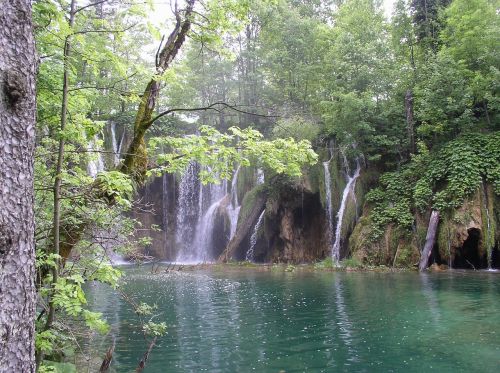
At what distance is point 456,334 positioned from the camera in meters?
8.17

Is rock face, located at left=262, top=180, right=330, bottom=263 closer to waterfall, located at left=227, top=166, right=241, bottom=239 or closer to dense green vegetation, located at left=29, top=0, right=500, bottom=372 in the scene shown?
dense green vegetation, located at left=29, top=0, right=500, bottom=372

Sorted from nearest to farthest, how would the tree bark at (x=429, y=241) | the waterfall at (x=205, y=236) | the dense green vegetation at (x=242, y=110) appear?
the dense green vegetation at (x=242, y=110)
the tree bark at (x=429, y=241)
the waterfall at (x=205, y=236)

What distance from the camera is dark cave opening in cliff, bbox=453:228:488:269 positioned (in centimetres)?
1811

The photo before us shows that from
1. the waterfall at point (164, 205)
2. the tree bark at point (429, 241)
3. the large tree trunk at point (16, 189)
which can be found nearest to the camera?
the large tree trunk at point (16, 189)

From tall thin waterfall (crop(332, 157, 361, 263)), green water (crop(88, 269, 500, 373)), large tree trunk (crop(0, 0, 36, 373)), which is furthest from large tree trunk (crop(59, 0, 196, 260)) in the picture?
tall thin waterfall (crop(332, 157, 361, 263))

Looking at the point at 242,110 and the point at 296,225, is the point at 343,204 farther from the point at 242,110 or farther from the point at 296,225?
the point at 242,110

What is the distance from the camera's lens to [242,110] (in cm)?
708

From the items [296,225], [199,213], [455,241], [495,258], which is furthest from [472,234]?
[199,213]

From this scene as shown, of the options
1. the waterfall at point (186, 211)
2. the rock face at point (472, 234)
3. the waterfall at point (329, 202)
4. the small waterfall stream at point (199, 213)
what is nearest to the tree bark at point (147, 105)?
the rock face at point (472, 234)

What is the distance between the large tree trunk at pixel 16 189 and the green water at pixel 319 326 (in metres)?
3.67

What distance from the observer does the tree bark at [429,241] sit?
738 inches

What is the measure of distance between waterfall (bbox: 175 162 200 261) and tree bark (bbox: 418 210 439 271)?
16.5 metres

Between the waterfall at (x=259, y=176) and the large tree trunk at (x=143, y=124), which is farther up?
the waterfall at (x=259, y=176)

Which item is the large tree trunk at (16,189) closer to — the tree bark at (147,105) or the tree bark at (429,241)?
the tree bark at (147,105)
